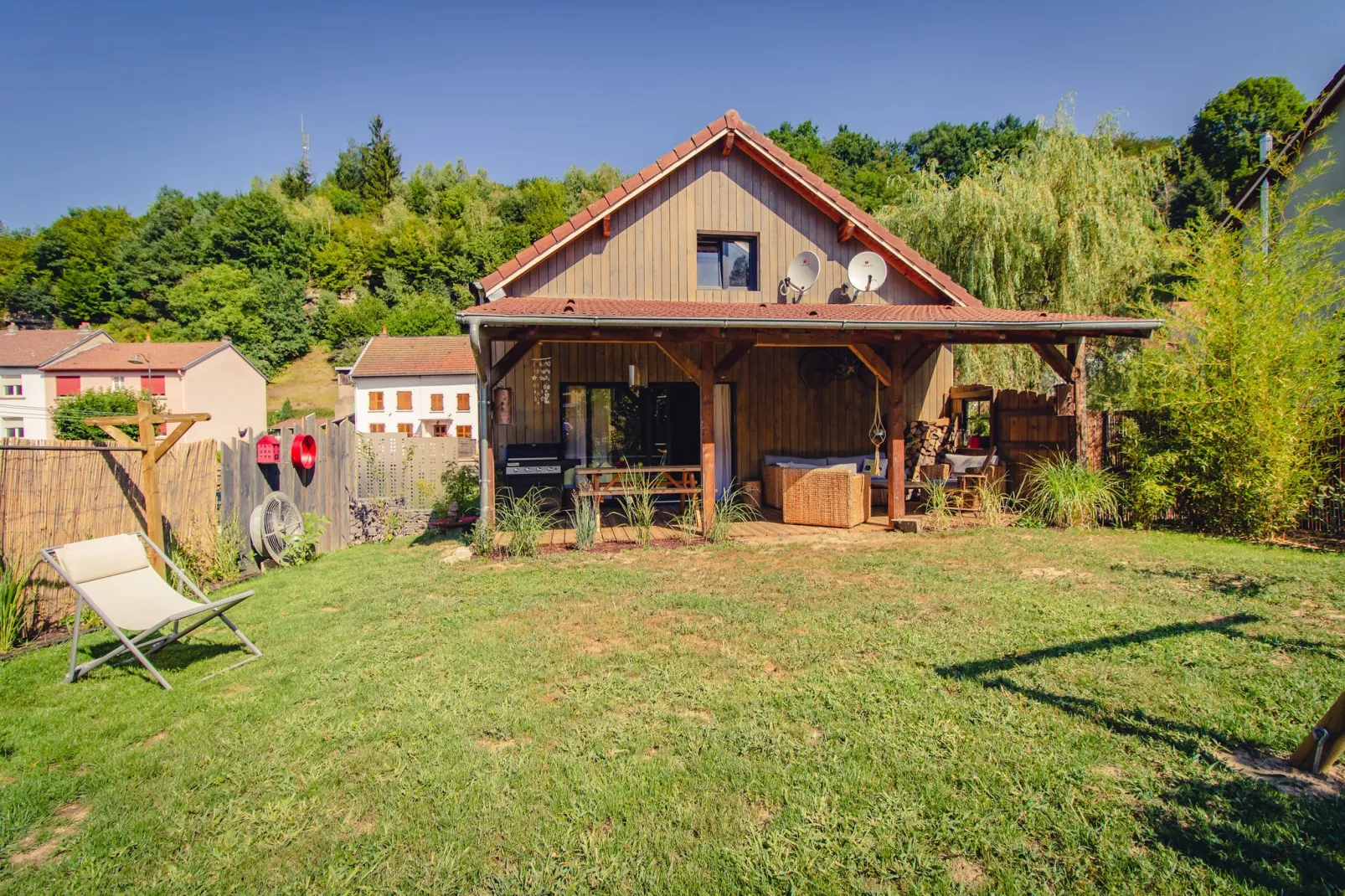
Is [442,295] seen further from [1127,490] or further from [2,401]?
[1127,490]

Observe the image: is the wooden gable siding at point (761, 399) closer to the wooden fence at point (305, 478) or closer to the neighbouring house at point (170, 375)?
the wooden fence at point (305, 478)

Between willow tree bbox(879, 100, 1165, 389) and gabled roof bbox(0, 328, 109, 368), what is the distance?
42.0m

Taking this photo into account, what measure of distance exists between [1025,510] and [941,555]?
2900mm

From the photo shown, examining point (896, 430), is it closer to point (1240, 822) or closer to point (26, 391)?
point (1240, 822)

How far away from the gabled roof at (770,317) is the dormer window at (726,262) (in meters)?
1.33

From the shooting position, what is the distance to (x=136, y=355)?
32.9 metres

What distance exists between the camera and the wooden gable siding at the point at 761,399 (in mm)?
10797

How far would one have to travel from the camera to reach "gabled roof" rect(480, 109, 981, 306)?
10.1 meters

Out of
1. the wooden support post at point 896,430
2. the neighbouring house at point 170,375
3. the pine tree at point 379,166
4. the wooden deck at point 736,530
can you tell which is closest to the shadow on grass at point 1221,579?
the wooden support post at point 896,430

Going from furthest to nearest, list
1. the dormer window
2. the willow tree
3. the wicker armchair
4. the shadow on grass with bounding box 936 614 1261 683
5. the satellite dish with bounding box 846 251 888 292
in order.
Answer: the willow tree < the dormer window < the satellite dish with bounding box 846 251 888 292 < the wicker armchair < the shadow on grass with bounding box 936 614 1261 683

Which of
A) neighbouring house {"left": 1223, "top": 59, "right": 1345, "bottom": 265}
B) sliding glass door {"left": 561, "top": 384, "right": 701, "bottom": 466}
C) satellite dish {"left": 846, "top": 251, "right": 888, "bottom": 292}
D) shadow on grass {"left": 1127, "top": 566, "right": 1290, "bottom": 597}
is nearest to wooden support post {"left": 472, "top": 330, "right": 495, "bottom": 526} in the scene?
sliding glass door {"left": 561, "top": 384, "right": 701, "bottom": 466}

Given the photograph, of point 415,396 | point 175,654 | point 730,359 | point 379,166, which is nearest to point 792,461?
point 730,359

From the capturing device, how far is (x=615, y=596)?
5.94 meters

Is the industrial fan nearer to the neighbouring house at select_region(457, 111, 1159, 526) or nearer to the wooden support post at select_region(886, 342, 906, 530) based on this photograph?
the neighbouring house at select_region(457, 111, 1159, 526)
